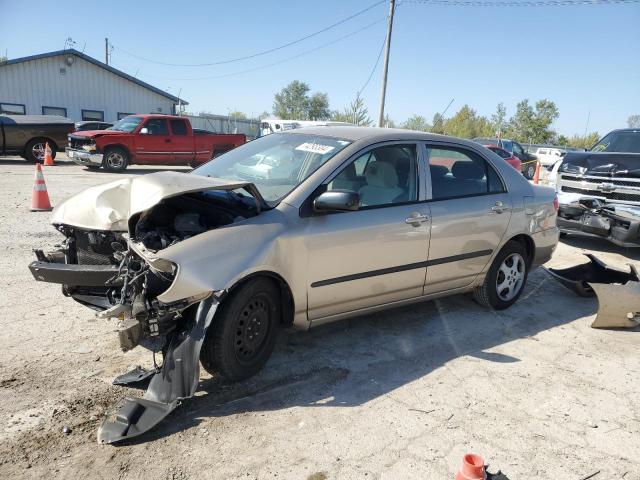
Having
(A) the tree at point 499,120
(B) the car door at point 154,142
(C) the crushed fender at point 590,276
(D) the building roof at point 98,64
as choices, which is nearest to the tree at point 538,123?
(A) the tree at point 499,120

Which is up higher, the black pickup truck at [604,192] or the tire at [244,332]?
the black pickup truck at [604,192]

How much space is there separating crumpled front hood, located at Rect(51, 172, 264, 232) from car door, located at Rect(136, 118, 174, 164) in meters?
13.7

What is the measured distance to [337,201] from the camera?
11.2 feet

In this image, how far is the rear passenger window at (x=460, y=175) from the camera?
4.39 meters

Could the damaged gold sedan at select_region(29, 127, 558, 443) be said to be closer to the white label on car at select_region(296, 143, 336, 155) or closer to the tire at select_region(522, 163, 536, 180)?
the white label on car at select_region(296, 143, 336, 155)

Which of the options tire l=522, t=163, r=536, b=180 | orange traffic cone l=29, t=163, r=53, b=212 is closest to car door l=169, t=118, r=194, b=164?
orange traffic cone l=29, t=163, r=53, b=212

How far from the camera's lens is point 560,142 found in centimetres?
5050

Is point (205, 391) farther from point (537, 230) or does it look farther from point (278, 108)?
point (278, 108)

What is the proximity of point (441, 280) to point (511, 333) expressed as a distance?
852mm

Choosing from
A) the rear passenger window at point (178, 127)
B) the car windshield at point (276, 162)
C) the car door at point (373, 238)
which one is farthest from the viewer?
the rear passenger window at point (178, 127)

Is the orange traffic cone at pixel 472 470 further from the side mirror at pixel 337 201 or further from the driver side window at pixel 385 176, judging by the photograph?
the driver side window at pixel 385 176

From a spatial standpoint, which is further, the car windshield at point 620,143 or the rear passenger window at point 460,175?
the car windshield at point 620,143

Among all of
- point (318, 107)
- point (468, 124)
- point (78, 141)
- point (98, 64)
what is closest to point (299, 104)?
point (318, 107)

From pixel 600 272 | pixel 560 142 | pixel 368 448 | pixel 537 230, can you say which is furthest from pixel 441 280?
pixel 560 142
